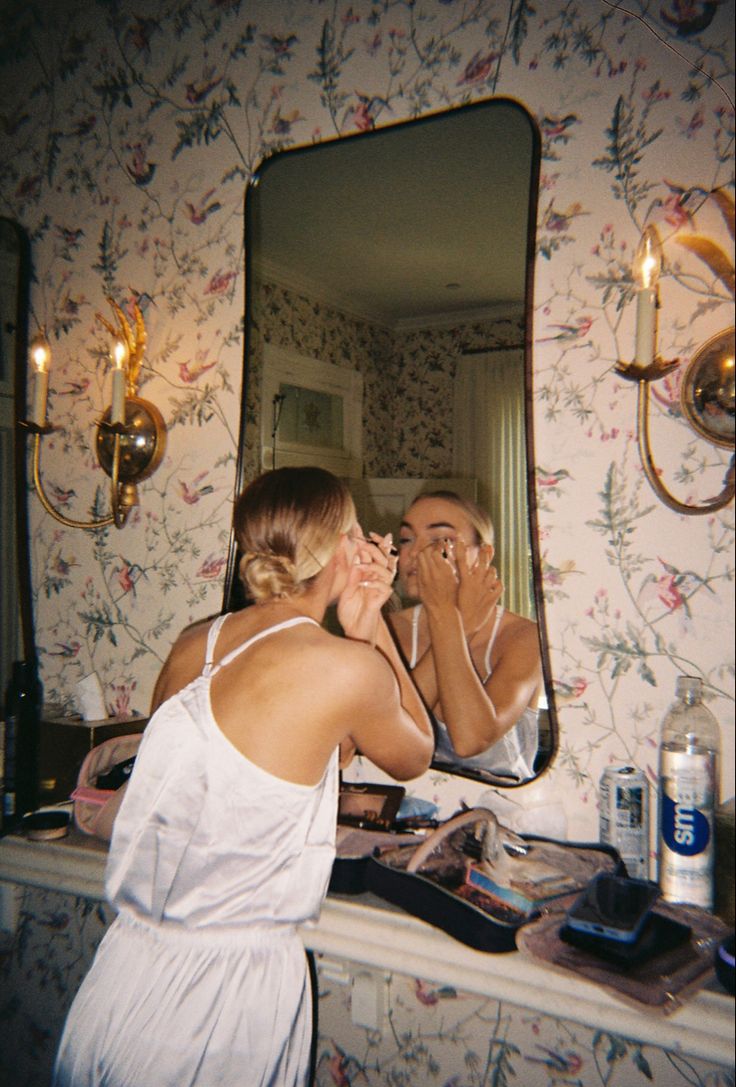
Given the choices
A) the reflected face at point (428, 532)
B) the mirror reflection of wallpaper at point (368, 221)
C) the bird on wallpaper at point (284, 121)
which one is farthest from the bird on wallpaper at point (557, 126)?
the reflected face at point (428, 532)

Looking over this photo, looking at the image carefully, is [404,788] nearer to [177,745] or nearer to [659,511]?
[177,745]

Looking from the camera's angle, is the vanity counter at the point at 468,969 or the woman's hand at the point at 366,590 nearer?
the vanity counter at the point at 468,969

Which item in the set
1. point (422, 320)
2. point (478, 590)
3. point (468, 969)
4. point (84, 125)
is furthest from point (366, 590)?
point (84, 125)

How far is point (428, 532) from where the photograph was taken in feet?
4.37

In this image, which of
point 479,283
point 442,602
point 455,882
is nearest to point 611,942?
point 455,882

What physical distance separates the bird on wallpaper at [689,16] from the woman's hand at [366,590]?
0.91 metres

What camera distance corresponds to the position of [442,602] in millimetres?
1312

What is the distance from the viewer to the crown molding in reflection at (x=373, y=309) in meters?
1.27

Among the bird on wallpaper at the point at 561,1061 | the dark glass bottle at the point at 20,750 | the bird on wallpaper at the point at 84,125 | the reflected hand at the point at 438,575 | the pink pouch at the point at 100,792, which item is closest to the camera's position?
the bird on wallpaper at the point at 561,1061

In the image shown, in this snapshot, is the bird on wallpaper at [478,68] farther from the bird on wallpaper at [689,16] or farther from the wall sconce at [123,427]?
the wall sconce at [123,427]

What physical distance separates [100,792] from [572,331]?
3.85 ft

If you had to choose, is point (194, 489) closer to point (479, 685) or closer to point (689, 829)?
point (479, 685)

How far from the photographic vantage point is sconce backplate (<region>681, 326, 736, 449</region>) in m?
1.11

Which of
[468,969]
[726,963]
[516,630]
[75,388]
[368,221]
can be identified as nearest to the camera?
[726,963]
